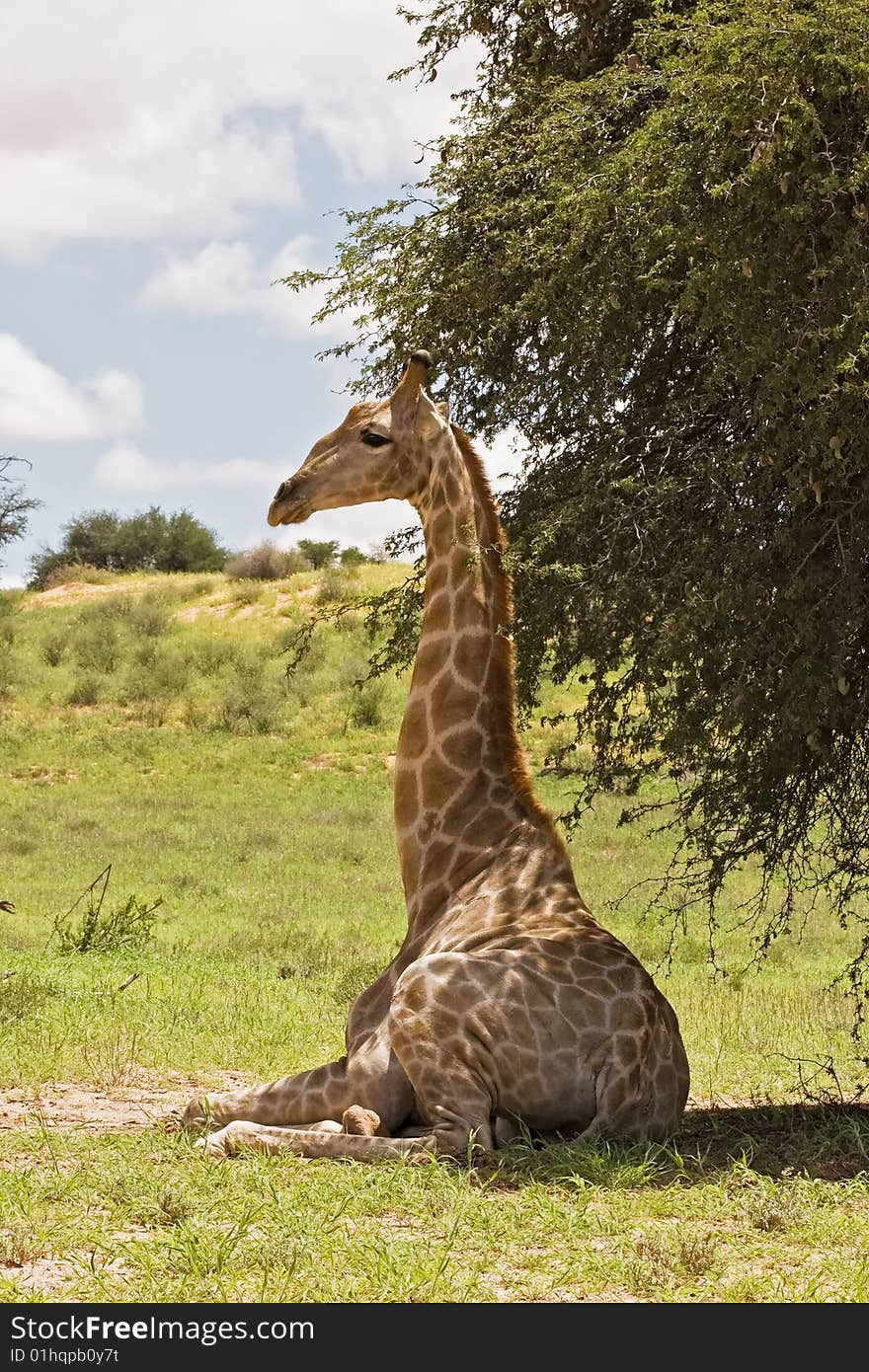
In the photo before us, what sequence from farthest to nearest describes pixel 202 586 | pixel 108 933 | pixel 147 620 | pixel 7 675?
1. pixel 202 586
2. pixel 147 620
3. pixel 7 675
4. pixel 108 933

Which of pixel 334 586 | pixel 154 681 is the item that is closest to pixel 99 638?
pixel 154 681

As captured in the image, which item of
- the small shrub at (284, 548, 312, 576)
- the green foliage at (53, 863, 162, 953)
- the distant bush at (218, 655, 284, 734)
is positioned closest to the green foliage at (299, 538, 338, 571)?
the small shrub at (284, 548, 312, 576)

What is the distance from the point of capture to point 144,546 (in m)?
63.0

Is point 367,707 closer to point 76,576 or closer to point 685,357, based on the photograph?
point 685,357

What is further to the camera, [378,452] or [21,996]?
[21,996]

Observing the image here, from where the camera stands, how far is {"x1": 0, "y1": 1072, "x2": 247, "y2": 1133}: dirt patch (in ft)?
22.0

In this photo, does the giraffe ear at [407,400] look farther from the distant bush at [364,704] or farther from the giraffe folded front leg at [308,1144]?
the distant bush at [364,704]

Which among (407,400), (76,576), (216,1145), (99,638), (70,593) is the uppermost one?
(76,576)

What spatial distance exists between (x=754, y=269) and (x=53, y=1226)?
5.00 metres

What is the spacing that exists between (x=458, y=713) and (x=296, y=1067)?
2652 millimetres

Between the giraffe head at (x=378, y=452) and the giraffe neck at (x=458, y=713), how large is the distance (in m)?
0.11

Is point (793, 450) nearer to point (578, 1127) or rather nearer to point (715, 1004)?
point (578, 1127)

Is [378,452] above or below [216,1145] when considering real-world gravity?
above

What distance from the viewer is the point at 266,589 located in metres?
45.4
